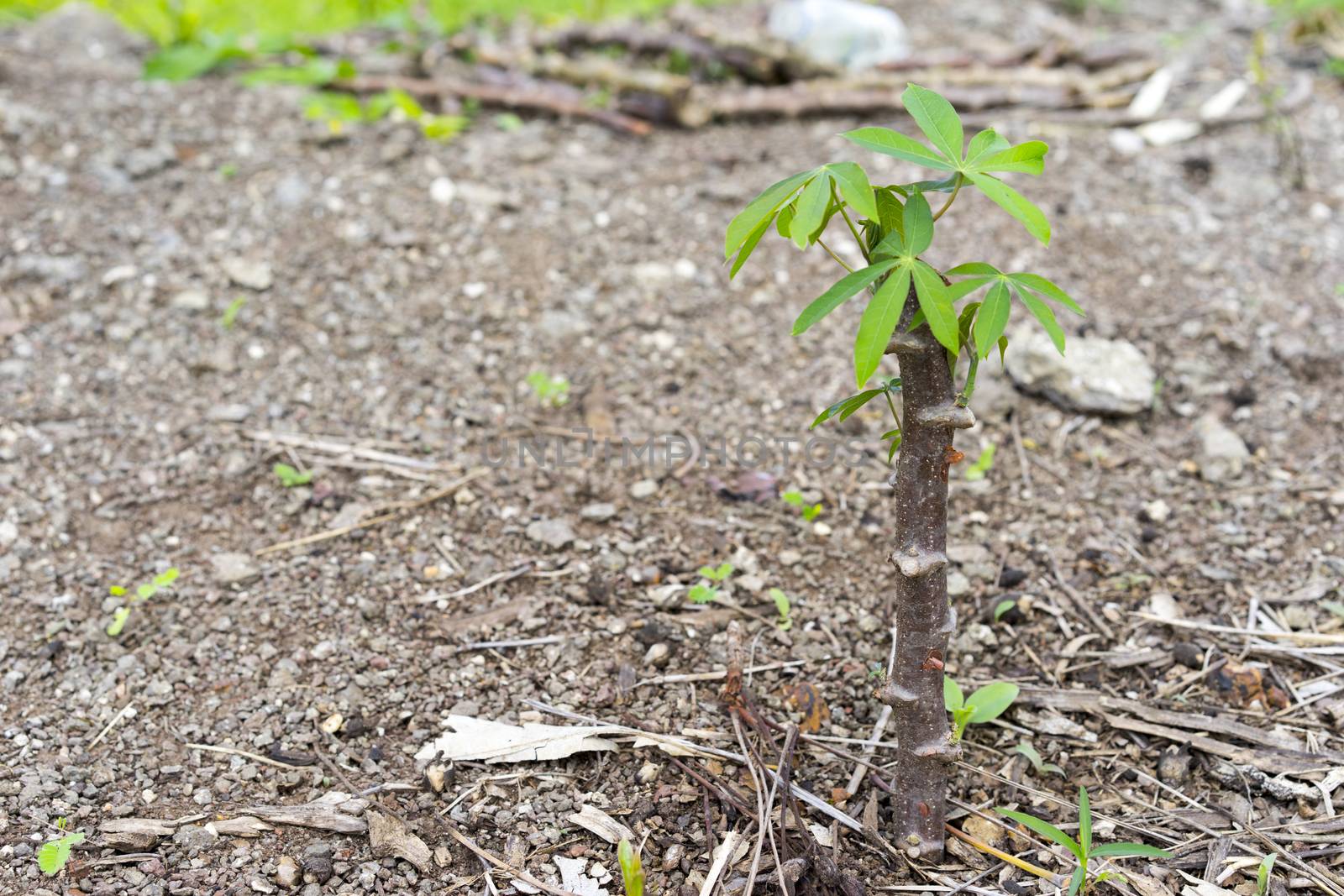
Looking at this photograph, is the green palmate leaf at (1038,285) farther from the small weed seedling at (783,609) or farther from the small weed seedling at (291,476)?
the small weed seedling at (291,476)

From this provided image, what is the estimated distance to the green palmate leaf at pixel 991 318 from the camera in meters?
1.36

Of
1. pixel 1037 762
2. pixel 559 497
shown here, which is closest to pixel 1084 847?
pixel 1037 762

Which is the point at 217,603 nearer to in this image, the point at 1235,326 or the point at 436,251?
the point at 436,251

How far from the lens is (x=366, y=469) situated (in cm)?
267

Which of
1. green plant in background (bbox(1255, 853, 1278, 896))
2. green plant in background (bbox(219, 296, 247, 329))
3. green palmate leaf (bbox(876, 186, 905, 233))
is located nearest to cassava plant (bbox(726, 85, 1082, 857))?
green palmate leaf (bbox(876, 186, 905, 233))

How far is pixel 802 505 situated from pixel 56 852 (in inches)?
66.5

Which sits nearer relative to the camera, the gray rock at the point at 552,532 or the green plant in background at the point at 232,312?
the gray rock at the point at 552,532

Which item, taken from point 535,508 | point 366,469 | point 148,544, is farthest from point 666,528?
point 148,544

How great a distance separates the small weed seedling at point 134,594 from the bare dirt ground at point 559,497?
0.14 ft

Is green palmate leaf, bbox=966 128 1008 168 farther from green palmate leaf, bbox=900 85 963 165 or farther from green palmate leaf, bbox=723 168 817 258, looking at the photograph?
green palmate leaf, bbox=723 168 817 258

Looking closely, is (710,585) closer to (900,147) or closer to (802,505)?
(802,505)

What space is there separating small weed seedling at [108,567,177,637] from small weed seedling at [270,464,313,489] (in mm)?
377

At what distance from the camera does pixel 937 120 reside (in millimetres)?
1427

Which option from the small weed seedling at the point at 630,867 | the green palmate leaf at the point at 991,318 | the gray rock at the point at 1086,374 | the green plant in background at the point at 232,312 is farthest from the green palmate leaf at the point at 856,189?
the green plant in background at the point at 232,312
